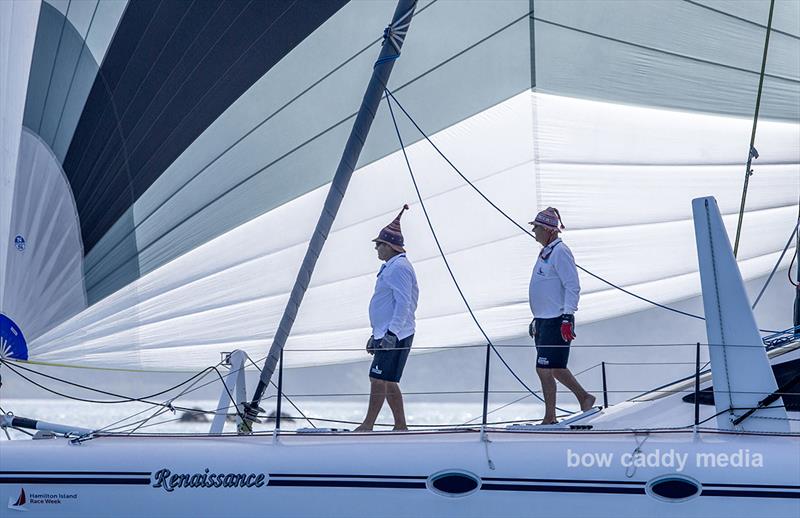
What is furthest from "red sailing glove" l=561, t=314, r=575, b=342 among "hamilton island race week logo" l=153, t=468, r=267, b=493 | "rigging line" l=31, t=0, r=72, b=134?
"rigging line" l=31, t=0, r=72, b=134

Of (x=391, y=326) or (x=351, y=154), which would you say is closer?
(x=391, y=326)

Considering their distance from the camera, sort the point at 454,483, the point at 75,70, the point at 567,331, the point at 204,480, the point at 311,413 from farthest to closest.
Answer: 1. the point at 311,413
2. the point at 75,70
3. the point at 567,331
4. the point at 204,480
5. the point at 454,483

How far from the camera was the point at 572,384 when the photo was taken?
13.5 feet

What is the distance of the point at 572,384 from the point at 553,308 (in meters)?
0.33

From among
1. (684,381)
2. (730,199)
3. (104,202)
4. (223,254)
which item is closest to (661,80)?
(730,199)

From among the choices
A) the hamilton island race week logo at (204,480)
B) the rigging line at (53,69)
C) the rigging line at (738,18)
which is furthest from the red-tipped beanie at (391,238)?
the rigging line at (53,69)

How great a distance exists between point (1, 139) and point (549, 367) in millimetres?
3126

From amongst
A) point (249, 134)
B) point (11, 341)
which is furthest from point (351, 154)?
point (11, 341)

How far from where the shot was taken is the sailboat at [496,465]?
3277mm

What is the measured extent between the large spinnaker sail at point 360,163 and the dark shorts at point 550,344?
4.21ft

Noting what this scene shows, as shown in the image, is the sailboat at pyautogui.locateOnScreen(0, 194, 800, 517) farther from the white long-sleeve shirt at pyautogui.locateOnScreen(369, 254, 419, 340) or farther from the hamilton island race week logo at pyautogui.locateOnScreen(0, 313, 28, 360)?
the hamilton island race week logo at pyautogui.locateOnScreen(0, 313, 28, 360)

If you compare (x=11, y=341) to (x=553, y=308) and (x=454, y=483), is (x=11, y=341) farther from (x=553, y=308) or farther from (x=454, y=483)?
(x=553, y=308)

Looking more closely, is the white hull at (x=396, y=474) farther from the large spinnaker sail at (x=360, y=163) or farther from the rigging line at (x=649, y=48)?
the rigging line at (x=649, y=48)

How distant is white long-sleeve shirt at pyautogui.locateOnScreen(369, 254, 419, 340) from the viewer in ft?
13.7
